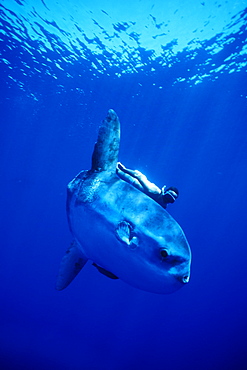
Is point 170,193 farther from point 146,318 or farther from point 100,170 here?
point 146,318

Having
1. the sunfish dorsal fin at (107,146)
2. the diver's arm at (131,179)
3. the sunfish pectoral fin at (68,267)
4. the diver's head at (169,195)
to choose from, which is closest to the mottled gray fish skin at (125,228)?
the sunfish dorsal fin at (107,146)

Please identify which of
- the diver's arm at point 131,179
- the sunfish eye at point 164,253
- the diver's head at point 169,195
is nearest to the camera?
the sunfish eye at point 164,253

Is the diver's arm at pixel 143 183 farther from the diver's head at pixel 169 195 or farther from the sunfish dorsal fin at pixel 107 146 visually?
the sunfish dorsal fin at pixel 107 146

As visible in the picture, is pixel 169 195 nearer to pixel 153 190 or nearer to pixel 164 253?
pixel 153 190

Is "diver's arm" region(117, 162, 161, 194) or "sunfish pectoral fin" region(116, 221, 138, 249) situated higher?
"diver's arm" region(117, 162, 161, 194)

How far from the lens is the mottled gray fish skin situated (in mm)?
1537

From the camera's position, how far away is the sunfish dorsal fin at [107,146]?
8.02ft

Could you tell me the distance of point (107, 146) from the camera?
2.47 meters

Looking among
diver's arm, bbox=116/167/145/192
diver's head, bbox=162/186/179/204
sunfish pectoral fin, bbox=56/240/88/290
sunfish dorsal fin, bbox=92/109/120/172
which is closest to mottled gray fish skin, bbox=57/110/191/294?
sunfish dorsal fin, bbox=92/109/120/172

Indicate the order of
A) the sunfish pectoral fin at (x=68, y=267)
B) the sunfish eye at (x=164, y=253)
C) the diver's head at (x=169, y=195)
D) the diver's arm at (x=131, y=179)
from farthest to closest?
the sunfish pectoral fin at (x=68, y=267), the diver's arm at (x=131, y=179), the diver's head at (x=169, y=195), the sunfish eye at (x=164, y=253)

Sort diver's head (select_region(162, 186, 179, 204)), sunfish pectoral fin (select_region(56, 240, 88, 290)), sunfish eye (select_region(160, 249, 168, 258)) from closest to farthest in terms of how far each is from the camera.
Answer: sunfish eye (select_region(160, 249, 168, 258)), diver's head (select_region(162, 186, 179, 204)), sunfish pectoral fin (select_region(56, 240, 88, 290))

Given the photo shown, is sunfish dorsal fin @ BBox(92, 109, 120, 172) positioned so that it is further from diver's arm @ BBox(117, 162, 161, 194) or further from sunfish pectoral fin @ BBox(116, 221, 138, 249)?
sunfish pectoral fin @ BBox(116, 221, 138, 249)

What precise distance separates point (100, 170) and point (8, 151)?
54803mm

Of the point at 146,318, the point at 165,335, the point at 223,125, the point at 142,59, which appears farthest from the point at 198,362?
the point at 142,59
